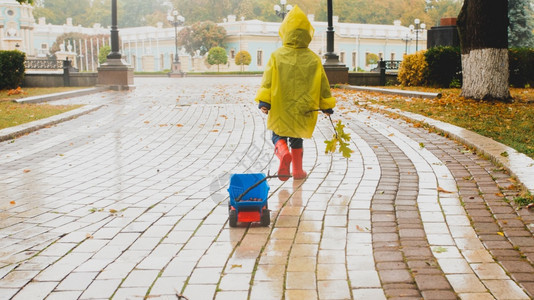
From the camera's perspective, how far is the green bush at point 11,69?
19.0m

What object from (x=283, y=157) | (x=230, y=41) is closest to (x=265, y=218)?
(x=283, y=157)

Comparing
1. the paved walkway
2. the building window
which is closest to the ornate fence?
the paved walkway

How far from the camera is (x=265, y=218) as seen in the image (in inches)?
166

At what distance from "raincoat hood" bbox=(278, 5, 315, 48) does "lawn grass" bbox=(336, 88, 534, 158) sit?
2.83 m

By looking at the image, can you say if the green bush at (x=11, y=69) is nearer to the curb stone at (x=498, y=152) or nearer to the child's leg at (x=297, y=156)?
the curb stone at (x=498, y=152)

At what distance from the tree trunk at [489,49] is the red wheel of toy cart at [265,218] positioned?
29.6ft

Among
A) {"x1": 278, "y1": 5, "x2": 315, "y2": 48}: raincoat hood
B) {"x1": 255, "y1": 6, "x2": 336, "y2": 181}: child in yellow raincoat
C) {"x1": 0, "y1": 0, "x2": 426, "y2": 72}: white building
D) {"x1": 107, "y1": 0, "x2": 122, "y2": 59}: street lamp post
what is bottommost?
{"x1": 255, "y1": 6, "x2": 336, "y2": 181}: child in yellow raincoat

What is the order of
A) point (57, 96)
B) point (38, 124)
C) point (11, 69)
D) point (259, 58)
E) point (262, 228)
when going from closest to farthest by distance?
point (262, 228), point (38, 124), point (57, 96), point (11, 69), point (259, 58)

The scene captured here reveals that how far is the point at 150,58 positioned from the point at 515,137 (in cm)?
6162

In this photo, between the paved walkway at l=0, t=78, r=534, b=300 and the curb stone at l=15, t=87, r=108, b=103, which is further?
the curb stone at l=15, t=87, r=108, b=103

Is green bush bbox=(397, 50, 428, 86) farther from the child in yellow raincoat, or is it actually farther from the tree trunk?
the child in yellow raincoat

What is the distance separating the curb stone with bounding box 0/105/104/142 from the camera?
890 centimetres

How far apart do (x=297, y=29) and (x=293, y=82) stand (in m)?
0.48

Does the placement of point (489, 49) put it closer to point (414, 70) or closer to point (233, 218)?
point (414, 70)
